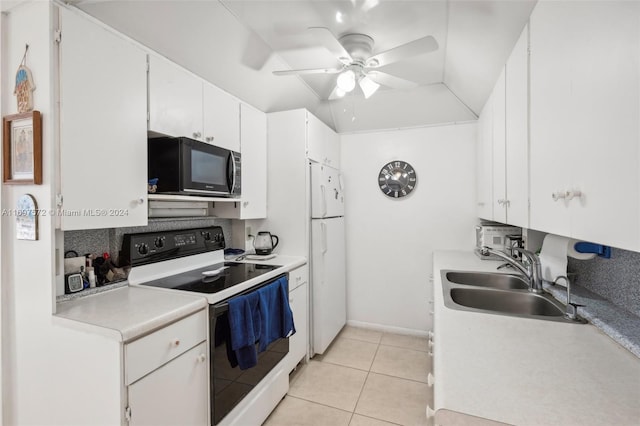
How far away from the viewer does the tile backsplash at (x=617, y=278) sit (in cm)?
125

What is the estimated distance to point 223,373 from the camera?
1644 mm

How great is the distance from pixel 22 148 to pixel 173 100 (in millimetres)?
760

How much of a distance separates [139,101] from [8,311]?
1.19 m

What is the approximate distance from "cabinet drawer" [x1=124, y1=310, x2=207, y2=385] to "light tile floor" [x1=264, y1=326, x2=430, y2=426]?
0.99 meters

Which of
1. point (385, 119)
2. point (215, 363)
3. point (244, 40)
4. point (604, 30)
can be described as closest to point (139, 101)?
point (244, 40)

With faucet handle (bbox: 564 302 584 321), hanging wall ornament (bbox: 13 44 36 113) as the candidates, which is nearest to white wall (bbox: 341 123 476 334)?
faucet handle (bbox: 564 302 584 321)

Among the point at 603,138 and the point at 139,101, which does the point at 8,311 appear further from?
the point at 603,138

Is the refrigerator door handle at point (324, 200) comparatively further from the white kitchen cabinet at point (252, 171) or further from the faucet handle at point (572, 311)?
the faucet handle at point (572, 311)

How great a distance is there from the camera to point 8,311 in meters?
1.43

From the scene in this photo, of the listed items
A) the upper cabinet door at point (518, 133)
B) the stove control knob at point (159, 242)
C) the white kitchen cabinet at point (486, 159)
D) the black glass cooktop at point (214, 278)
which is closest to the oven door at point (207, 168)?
the stove control knob at point (159, 242)

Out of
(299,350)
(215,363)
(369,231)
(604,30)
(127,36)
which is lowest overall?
(299,350)

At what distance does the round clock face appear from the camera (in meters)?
3.34

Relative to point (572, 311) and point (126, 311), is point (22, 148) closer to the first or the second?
point (126, 311)

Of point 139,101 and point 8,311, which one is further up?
point 139,101
